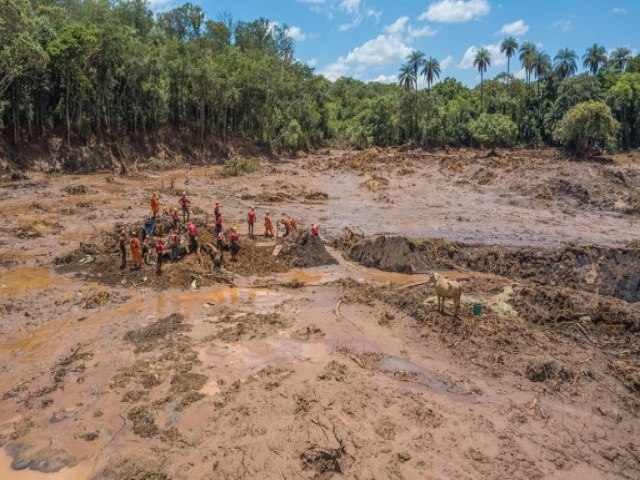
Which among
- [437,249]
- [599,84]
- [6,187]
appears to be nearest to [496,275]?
[437,249]

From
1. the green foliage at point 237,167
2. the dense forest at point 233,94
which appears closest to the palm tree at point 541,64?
the dense forest at point 233,94

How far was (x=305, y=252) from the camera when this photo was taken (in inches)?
782

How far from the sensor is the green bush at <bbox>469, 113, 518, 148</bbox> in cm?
6419

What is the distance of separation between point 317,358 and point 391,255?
8.72m

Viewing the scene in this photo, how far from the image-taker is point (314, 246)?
20156 mm

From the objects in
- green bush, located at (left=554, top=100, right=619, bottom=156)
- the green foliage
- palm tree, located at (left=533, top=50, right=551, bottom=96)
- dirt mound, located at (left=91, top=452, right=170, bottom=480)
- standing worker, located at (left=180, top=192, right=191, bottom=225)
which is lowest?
dirt mound, located at (left=91, top=452, right=170, bottom=480)

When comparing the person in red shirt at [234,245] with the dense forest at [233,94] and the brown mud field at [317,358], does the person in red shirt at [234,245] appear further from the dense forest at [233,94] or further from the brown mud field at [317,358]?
the dense forest at [233,94]

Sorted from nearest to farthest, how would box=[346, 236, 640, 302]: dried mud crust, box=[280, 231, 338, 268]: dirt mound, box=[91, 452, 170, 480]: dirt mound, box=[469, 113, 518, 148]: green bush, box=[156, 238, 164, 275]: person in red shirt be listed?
box=[91, 452, 170, 480]: dirt mound < box=[156, 238, 164, 275]: person in red shirt < box=[346, 236, 640, 302]: dried mud crust < box=[280, 231, 338, 268]: dirt mound < box=[469, 113, 518, 148]: green bush

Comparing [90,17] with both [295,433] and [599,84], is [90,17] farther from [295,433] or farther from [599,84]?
[599,84]

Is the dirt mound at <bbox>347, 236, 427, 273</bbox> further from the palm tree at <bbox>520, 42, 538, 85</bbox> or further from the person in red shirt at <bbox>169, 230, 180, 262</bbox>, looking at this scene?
the palm tree at <bbox>520, 42, 538, 85</bbox>

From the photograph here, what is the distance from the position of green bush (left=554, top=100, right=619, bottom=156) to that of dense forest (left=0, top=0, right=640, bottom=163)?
14 centimetres

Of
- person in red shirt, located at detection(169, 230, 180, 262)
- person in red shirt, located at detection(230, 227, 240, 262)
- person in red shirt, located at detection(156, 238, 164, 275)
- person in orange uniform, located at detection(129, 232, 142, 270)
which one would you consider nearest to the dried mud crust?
person in red shirt, located at detection(230, 227, 240, 262)

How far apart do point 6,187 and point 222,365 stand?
88.8 feet

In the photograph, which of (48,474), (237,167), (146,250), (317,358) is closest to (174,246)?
(146,250)
